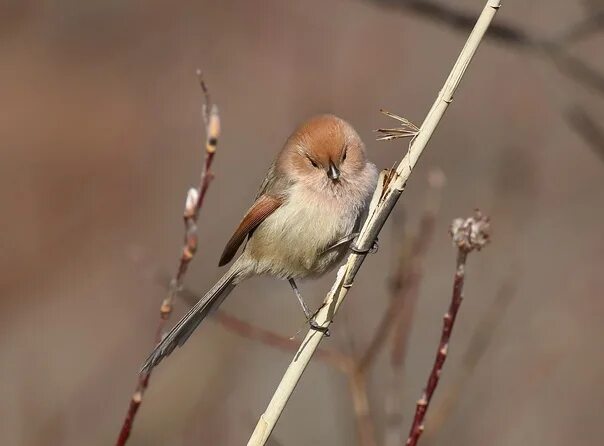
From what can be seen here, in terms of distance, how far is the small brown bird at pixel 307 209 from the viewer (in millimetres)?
3660

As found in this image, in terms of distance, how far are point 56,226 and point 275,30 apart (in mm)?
3685

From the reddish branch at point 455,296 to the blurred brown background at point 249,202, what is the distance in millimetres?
1220

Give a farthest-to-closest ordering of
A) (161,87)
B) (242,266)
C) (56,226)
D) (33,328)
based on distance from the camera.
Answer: (161,87), (56,226), (33,328), (242,266)

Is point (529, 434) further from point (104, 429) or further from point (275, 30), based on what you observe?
point (275, 30)

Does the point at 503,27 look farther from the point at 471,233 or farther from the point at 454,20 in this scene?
the point at 471,233

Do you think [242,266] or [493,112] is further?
[493,112]

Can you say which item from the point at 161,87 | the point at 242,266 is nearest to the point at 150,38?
the point at 161,87

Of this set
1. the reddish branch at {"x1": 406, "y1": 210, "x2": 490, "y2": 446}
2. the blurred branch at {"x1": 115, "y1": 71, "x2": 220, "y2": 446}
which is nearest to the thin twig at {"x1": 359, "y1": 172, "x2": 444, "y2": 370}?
the reddish branch at {"x1": 406, "y1": 210, "x2": 490, "y2": 446}

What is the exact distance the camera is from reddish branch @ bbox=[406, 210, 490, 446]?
233 cm

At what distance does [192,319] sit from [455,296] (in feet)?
4.26

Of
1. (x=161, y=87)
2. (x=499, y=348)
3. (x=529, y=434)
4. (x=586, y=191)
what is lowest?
(x=529, y=434)

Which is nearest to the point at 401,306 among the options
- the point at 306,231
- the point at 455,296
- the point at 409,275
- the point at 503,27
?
the point at 409,275

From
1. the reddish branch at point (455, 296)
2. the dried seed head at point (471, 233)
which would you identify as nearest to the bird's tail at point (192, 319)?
the reddish branch at point (455, 296)

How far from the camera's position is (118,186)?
9359mm
